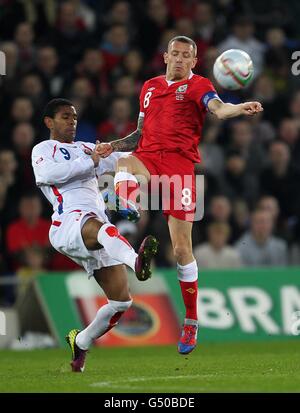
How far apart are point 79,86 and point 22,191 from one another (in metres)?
1.81

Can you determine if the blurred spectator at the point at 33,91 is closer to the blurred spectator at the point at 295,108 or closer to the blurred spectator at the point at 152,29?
the blurred spectator at the point at 152,29

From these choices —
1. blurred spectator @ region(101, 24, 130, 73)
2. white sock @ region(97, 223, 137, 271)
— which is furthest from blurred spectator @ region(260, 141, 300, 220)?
white sock @ region(97, 223, 137, 271)

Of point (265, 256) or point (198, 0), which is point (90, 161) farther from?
point (198, 0)

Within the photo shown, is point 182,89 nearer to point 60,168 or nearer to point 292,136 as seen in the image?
point 60,168

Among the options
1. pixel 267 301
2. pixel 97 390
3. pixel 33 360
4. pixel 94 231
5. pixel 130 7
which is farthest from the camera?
pixel 130 7

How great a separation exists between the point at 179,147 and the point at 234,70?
0.86 m

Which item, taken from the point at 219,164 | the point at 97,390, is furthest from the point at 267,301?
the point at 97,390

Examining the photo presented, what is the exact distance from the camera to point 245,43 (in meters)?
17.9

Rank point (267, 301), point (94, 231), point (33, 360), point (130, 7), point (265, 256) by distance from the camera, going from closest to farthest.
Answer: point (94, 231)
point (33, 360)
point (267, 301)
point (265, 256)
point (130, 7)

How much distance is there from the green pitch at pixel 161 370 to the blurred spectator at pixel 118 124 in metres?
3.43

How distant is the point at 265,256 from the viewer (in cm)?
1558

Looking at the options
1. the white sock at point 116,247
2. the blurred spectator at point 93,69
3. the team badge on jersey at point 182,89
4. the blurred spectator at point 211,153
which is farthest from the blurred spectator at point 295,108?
the white sock at point 116,247

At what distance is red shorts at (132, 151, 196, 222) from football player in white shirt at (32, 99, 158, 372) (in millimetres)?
416

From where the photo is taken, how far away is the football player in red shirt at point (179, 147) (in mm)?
10234
